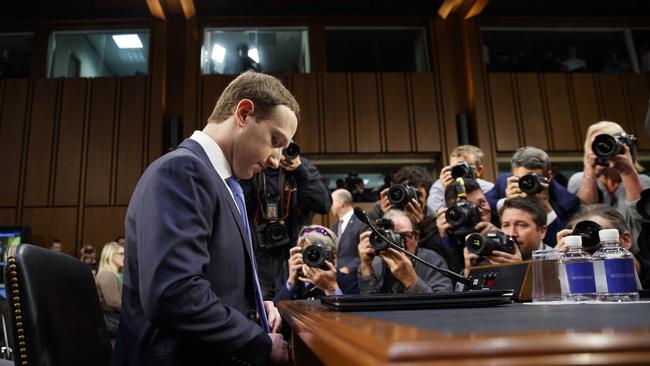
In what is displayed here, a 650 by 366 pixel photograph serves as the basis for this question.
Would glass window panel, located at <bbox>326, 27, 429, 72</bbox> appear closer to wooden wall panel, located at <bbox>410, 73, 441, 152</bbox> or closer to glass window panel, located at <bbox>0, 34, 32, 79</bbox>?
wooden wall panel, located at <bbox>410, 73, 441, 152</bbox>

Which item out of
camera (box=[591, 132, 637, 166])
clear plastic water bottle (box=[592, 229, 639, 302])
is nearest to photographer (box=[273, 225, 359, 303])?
clear plastic water bottle (box=[592, 229, 639, 302])

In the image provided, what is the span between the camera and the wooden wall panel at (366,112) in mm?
6523

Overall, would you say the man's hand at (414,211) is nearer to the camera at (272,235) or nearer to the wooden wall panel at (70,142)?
the camera at (272,235)

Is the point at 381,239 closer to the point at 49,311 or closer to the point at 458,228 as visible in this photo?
the point at 458,228

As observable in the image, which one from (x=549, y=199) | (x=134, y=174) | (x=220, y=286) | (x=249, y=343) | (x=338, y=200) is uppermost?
(x=134, y=174)

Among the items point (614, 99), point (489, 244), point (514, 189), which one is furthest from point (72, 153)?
point (614, 99)

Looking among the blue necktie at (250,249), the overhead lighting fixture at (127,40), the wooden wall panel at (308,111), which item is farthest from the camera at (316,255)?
the overhead lighting fixture at (127,40)

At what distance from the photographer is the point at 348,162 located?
6703mm

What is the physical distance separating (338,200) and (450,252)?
6.55ft

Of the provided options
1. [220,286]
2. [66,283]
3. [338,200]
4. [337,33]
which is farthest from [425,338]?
[337,33]

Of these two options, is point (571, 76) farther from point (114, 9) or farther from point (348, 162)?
point (114, 9)

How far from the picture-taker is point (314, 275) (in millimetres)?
2092

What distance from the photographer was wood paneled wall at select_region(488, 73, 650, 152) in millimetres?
6574

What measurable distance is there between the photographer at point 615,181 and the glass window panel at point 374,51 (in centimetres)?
455
